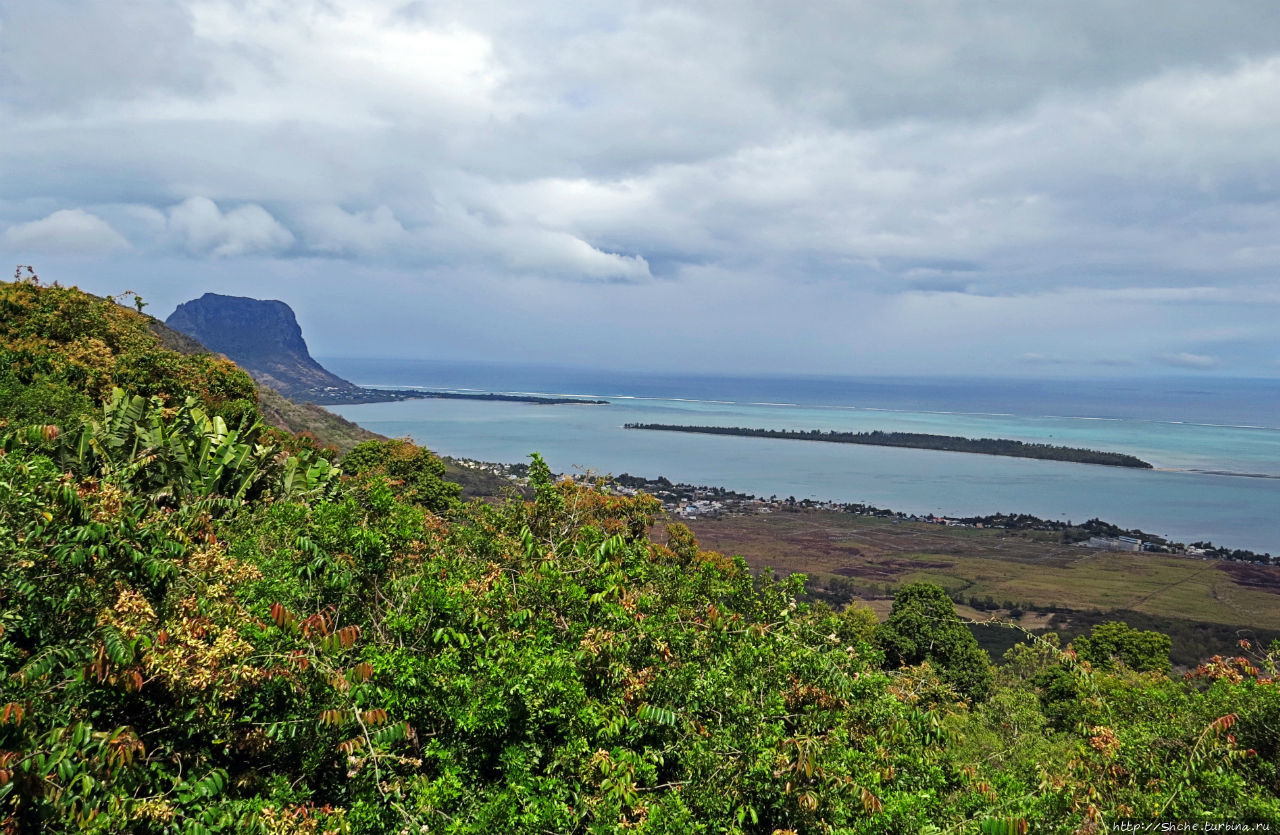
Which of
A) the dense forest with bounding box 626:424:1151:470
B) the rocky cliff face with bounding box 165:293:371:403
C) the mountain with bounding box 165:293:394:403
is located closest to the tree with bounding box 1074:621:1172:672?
the dense forest with bounding box 626:424:1151:470

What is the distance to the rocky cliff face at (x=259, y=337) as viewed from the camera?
153 meters

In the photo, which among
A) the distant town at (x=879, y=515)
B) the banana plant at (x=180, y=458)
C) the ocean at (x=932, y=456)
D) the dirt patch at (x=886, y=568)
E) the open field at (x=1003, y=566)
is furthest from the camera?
the ocean at (x=932, y=456)

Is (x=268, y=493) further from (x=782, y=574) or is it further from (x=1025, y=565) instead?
(x=1025, y=565)

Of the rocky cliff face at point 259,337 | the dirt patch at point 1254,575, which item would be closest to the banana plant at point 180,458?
the dirt patch at point 1254,575

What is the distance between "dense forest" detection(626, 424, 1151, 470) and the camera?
8606 centimetres

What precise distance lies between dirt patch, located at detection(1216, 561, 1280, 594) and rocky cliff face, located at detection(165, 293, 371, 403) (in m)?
138

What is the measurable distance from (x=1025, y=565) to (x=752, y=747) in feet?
155

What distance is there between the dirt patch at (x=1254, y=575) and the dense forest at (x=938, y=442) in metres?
44.1

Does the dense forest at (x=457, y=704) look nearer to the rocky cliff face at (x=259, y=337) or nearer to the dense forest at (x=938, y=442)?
the dense forest at (x=938, y=442)

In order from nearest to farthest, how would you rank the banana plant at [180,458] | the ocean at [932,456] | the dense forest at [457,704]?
the dense forest at [457,704] < the banana plant at [180,458] < the ocean at [932,456]

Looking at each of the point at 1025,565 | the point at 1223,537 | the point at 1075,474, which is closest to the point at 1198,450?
the point at 1075,474

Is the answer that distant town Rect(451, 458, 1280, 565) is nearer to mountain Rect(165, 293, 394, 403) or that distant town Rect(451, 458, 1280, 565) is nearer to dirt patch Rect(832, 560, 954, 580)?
dirt patch Rect(832, 560, 954, 580)

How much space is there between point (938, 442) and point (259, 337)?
159 m

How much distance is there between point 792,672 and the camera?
5445mm
